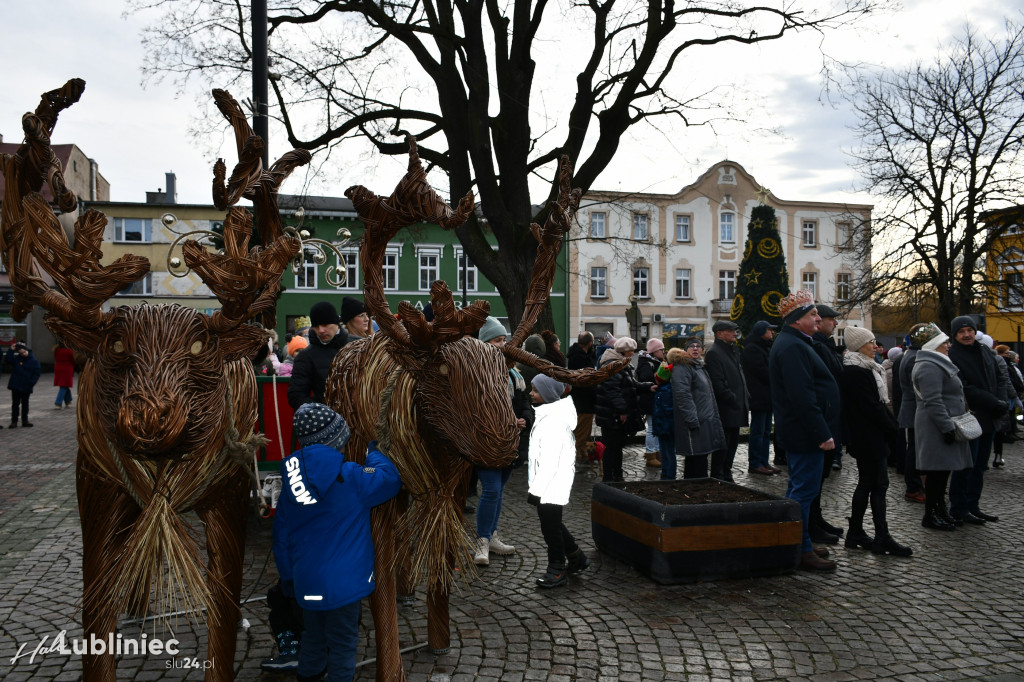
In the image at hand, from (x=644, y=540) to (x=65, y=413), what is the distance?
694 inches

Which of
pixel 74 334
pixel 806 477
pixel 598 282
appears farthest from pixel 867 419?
pixel 598 282

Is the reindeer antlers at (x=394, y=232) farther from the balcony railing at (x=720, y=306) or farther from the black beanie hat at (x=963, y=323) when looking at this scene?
the balcony railing at (x=720, y=306)

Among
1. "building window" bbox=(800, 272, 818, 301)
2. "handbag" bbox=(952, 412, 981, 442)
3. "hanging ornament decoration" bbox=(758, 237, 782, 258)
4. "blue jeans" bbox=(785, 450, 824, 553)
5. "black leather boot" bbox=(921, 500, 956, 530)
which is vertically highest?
"building window" bbox=(800, 272, 818, 301)

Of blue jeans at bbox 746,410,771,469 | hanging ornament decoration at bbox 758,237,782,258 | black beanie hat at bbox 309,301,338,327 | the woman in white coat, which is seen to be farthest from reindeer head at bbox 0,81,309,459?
hanging ornament decoration at bbox 758,237,782,258

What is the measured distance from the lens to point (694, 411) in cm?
770

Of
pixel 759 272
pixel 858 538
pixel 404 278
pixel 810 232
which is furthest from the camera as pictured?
pixel 810 232

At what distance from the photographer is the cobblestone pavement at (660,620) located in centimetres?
399

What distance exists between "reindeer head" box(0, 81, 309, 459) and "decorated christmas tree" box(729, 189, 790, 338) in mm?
14422

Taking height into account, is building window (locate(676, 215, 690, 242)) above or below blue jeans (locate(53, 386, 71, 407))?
above

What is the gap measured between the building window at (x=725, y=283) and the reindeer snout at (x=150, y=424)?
122 feet

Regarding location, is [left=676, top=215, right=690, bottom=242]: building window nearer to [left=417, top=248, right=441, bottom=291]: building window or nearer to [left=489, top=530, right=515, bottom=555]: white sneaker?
[left=417, top=248, right=441, bottom=291]: building window

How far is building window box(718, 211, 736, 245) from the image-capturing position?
3809cm

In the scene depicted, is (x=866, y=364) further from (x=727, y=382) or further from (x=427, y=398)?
(x=427, y=398)

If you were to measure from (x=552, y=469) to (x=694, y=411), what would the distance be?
9.30ft
